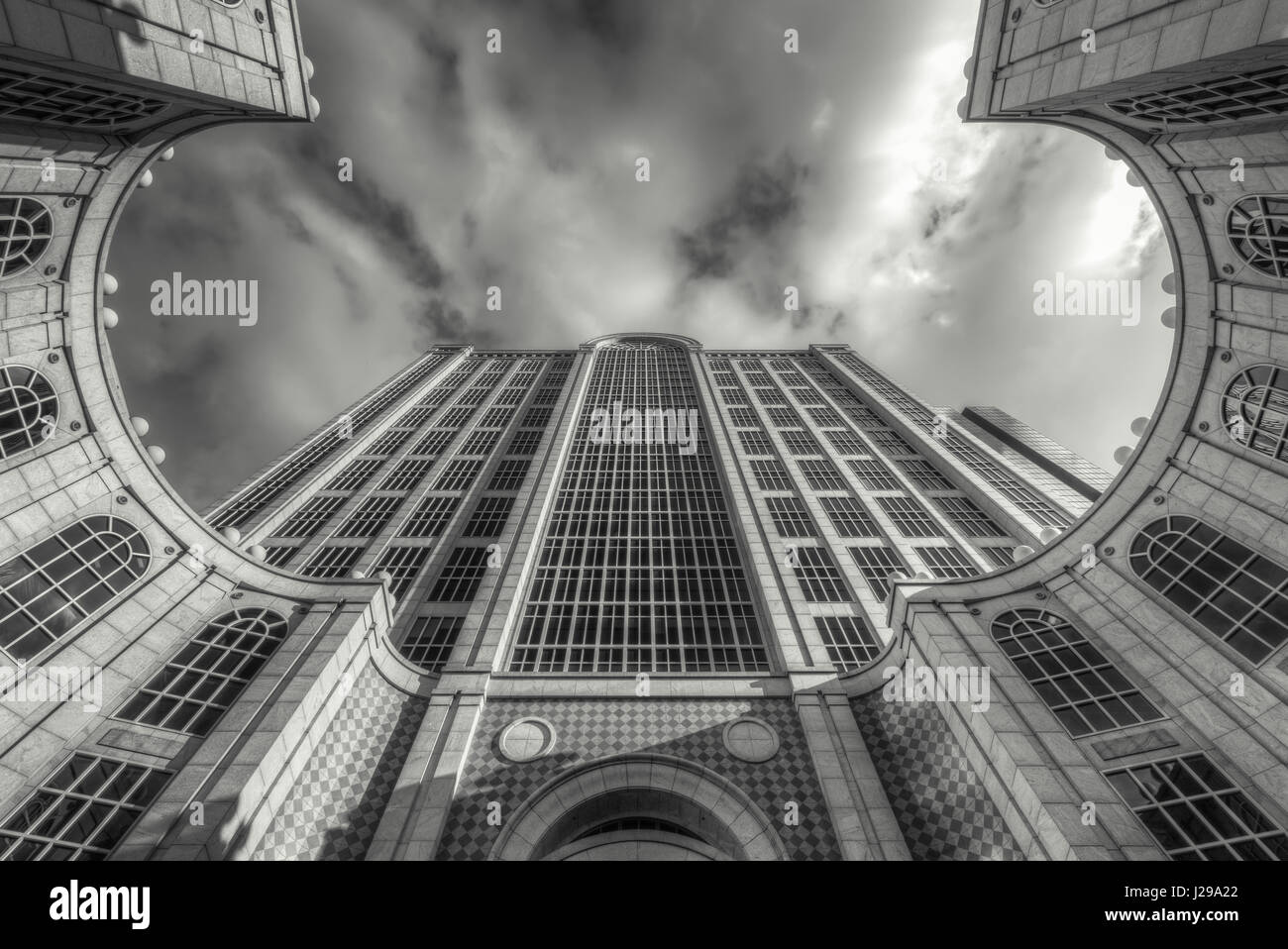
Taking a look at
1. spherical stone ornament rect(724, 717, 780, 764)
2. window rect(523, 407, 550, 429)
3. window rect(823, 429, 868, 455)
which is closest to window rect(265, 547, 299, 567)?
window rect(523, 407, 550, 429)

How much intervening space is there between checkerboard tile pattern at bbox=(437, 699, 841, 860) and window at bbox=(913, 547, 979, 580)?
1834cm

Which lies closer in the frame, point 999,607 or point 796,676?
point 999,607

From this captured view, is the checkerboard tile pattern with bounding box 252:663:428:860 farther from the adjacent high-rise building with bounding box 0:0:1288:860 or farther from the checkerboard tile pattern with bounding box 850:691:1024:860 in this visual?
the checkerboard tile pattern with bounding box 850:691:1024:860

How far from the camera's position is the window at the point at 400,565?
31.0 metres

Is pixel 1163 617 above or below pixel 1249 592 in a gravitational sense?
below

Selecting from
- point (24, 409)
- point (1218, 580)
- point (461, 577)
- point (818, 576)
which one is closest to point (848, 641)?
point (818, 576)

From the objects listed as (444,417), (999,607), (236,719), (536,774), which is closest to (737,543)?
(999,607)

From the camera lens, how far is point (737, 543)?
115 ft

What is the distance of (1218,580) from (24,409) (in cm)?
3160

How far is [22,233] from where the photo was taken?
13109 mm

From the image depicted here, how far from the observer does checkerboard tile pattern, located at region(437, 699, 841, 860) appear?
15195 mm

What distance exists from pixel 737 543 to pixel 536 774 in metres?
21.3
